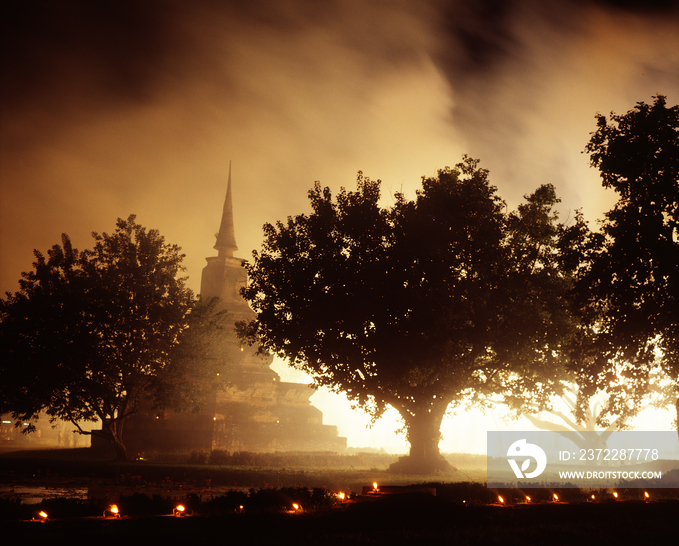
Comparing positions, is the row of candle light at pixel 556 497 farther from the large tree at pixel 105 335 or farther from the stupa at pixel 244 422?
the stupa at pixel 244 422

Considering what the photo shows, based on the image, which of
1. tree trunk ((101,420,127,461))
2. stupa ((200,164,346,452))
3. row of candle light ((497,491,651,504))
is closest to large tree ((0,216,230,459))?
tree trunk ((101,420,127,461))

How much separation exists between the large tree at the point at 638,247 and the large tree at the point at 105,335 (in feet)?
82.1

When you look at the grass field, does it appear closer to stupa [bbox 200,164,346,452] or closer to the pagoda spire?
stupa [bbox 200,164,346,452]

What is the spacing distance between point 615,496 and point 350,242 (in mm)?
15252

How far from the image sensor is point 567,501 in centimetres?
1466

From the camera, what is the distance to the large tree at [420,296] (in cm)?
2409

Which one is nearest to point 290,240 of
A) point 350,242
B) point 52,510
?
point 350,242

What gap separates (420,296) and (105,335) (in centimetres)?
2082

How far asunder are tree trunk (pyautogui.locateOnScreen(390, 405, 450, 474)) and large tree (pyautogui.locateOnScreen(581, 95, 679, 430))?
9.22 m

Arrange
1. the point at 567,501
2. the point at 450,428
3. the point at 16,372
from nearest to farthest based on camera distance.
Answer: the point at 567,501 < the point at 16,372 < the point at 450,428

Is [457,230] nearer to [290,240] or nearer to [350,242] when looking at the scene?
[350,242]

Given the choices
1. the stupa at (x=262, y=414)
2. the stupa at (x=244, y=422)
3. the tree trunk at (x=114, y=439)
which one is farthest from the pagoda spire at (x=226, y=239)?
the tree trunk at (x=114, y=439)

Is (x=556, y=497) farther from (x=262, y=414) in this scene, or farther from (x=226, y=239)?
(x=226, y=239)

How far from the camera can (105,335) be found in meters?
34.0
